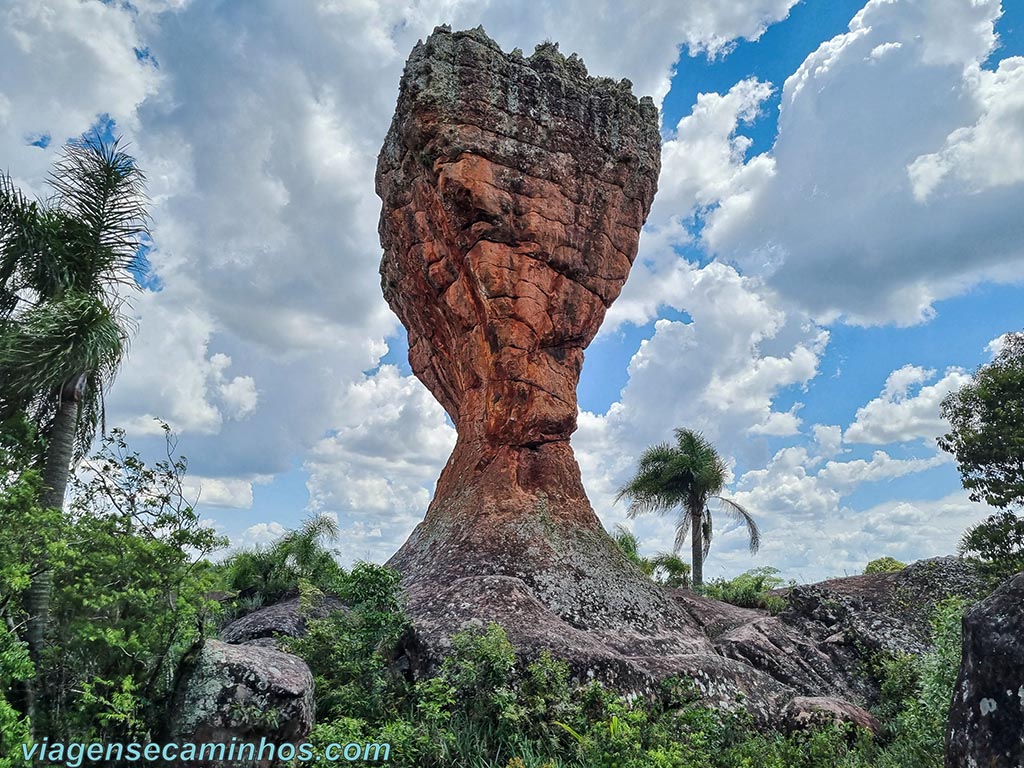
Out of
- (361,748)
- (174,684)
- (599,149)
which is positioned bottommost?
(361,748)

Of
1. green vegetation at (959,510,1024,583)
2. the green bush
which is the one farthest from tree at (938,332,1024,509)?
the green bush

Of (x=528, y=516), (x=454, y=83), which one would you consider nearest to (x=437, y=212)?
(x=454, y=83)

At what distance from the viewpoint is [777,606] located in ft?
75.6

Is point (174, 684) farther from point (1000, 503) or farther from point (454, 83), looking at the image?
point (1000, 503)

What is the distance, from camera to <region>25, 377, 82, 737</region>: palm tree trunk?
629cm

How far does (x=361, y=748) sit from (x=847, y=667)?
39.5 feet

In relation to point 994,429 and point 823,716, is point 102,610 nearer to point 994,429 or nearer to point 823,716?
point 823,716

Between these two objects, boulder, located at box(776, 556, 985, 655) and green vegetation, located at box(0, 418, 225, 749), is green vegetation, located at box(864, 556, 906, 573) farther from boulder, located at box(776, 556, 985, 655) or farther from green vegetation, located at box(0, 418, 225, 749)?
green vegetation, located at box(0, 418, 225, 749)

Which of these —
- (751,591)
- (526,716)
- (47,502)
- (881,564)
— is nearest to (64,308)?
(47,502)

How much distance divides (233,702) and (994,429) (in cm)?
2507

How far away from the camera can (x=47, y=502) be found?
8.98 meters

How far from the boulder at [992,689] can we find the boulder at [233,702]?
612cm

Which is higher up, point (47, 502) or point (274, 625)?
point (47, 502)

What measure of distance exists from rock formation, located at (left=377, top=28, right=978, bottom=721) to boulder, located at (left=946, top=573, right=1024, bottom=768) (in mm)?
9656
